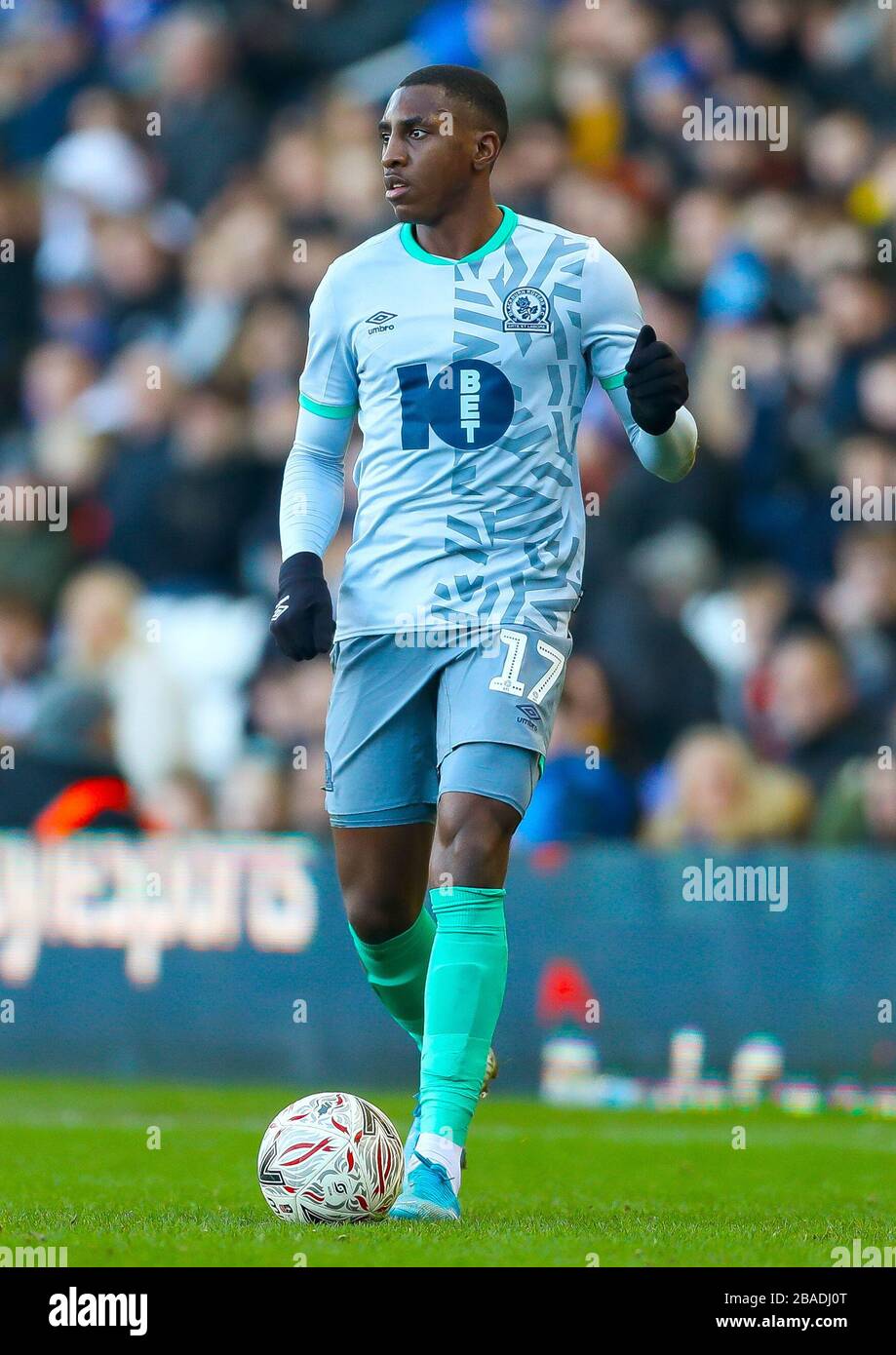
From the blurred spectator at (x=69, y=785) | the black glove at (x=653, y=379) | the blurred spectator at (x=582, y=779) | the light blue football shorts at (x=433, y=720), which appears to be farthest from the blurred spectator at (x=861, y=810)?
the black glove at (x=653, y=379)

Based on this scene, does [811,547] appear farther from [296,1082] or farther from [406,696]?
[406,696]

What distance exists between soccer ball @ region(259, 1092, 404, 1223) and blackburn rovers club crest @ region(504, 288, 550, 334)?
182cm

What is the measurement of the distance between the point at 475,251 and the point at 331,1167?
213 cm

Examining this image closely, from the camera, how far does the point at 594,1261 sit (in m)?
4.10

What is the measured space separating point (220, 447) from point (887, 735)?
3.60 m

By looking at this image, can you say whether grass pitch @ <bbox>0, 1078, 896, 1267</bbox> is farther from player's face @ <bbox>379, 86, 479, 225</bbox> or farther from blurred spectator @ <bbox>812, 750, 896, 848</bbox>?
player's face @ <bbox>379, 86, 479, 225</bbox>

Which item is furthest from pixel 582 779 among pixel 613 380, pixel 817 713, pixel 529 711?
pixel 529 711

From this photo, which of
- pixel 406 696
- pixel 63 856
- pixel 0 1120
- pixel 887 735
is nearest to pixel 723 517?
pixel 887 735

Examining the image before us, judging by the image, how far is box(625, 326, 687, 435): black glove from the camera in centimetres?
496

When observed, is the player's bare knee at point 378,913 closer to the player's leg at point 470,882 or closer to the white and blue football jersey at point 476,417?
the player's leg at point 470,882

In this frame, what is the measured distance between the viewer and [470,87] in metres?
5.31

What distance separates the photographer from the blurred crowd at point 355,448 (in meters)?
9.36

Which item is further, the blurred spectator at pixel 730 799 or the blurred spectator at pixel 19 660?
the blurred spectator at pixel 19 660

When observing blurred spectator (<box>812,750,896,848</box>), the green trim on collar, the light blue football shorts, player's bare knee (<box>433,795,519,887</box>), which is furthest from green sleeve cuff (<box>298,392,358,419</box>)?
blurred spectator (<box>812,750,896,848</box>)
